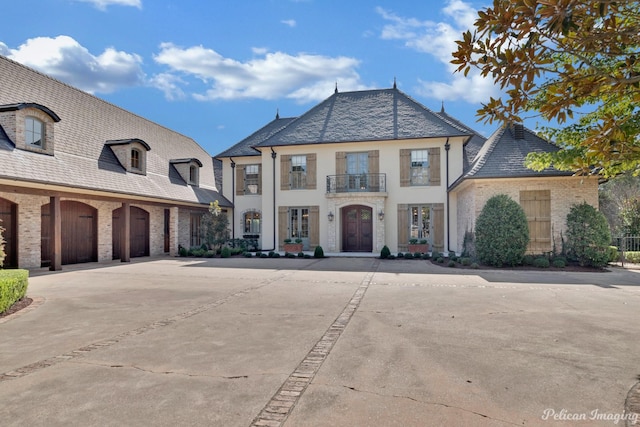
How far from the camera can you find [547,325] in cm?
583

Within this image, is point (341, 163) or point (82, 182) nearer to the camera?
point (82, 182)

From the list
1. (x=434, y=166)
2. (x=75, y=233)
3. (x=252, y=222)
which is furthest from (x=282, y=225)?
(x=75, y=233)

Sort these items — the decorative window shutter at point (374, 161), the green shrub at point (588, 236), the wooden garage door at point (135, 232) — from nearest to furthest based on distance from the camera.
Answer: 1. the green shrub at point (588, 236)
2. the wooden garage door at point (135, 232)
3. the decorative window shutter at point (374, 161)

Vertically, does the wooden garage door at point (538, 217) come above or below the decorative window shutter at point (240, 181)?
below

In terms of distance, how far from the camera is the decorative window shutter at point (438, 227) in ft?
59.1

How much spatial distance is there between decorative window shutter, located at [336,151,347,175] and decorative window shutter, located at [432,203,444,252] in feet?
15.9

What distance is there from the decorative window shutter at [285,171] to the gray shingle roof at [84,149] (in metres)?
4.11

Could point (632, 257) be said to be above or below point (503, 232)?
below

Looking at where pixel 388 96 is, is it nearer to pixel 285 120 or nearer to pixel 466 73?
pixel 285 120

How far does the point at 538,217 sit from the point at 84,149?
17679 mm

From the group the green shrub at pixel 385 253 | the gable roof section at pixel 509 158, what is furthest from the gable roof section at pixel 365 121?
the green shrub at pixel 385 253

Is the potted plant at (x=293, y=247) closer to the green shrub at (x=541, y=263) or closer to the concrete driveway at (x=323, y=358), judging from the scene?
the concrete driveway at (x=323, y=358)

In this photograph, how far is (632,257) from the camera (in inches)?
609

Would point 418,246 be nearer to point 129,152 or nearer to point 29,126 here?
point 129,152
